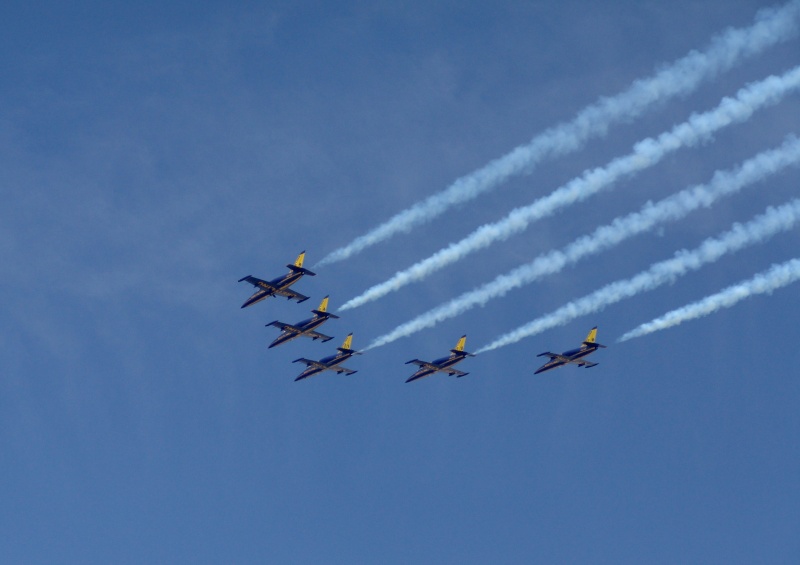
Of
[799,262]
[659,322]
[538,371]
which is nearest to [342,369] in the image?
[538,371]

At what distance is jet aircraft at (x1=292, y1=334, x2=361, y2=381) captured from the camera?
315 feet

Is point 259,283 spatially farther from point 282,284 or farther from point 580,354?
point 580,354

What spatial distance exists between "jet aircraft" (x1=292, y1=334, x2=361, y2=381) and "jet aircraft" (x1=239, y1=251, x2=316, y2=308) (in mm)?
4306

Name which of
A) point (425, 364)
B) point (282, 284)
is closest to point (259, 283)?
point (282, 284)

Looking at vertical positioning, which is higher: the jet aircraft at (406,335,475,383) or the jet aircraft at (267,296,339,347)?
the jet aircraft at (267,296,339,347)

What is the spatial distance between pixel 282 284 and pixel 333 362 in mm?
7040

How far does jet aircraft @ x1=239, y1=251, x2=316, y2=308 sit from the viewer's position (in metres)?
90.8

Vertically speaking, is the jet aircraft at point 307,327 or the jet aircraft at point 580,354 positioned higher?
the jet aircraft at point 307,327

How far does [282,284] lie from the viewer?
9206cm

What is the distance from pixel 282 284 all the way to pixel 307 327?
4381mm

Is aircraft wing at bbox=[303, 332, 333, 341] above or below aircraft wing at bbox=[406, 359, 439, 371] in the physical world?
above

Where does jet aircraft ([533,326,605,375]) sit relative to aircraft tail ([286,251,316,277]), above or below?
below

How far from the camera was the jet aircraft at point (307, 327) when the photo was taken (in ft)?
309

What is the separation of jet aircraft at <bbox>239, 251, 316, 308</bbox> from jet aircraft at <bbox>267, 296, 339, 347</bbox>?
150 cm
